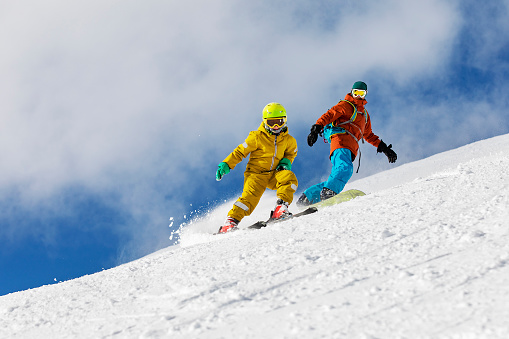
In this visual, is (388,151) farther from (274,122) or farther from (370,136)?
(274,122)

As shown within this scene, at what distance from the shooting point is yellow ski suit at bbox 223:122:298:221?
5.72m

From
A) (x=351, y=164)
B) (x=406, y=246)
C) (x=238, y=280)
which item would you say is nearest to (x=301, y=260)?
(x=238, y=280)

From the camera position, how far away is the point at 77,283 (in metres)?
2.95

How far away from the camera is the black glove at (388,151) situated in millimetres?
7199

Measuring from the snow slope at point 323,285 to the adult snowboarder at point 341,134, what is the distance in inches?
108

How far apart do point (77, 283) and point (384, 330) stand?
87.8 inches

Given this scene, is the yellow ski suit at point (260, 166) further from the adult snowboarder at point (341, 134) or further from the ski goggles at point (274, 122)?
the adult snowboarder at point (341, 134)

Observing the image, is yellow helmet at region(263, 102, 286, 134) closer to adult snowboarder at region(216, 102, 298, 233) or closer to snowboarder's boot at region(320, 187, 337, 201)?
adult snowboarder at region(216, 102, 298, 233)

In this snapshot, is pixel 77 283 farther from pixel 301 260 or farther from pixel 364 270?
pixel 364 270

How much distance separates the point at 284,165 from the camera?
5.98 m

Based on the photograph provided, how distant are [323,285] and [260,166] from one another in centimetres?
404

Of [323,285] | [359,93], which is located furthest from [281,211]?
[323,285]

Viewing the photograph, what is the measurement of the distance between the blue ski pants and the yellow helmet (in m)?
1.04

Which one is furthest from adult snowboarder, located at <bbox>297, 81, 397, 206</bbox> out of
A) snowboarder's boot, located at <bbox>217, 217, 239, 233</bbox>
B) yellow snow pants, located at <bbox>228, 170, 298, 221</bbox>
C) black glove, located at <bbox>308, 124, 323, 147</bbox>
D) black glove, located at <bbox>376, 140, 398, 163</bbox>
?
snowboarder's boot, located at <bbox>217, 217, 239, 233</bbox>
